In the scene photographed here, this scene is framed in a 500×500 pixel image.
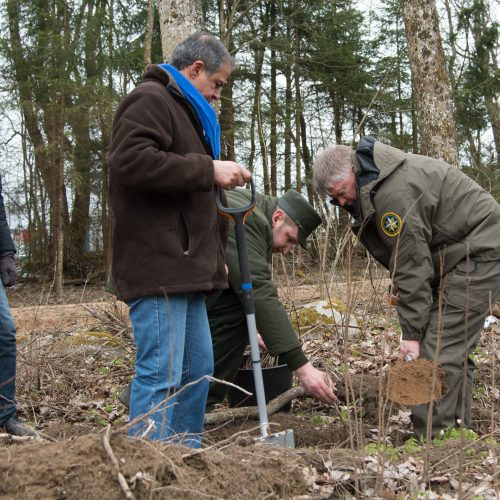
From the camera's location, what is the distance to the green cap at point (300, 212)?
412 cm

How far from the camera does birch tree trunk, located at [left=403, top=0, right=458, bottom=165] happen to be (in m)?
7.76

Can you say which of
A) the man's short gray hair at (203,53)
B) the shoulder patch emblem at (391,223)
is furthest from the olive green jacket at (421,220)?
the man's short gray hair at (203,53)

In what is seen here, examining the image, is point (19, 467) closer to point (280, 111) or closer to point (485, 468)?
point (485, 468)

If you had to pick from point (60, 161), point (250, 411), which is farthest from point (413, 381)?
point (60, 161)

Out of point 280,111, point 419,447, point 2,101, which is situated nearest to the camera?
point 419,447

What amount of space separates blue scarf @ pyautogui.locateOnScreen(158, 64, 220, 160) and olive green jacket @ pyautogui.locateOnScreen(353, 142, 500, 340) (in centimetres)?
101

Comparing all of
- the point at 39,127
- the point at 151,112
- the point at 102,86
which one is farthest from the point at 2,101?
the point at 151,112

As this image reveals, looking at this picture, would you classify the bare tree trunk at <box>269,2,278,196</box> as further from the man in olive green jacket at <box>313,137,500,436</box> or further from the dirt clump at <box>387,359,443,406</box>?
the dirt clump at <box>387,359,443,406</box>

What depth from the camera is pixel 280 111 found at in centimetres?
1739

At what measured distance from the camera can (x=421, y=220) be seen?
3734 mm

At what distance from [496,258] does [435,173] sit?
64 centimetres

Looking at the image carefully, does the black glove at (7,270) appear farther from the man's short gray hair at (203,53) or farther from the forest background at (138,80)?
the forest background at (138,80)

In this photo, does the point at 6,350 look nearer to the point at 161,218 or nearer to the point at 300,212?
the point at 161,218

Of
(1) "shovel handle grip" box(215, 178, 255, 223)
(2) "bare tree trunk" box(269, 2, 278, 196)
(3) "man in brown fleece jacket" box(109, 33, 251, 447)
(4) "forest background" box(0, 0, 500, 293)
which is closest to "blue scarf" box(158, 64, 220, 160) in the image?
(3) "man in brown fleece jacket" box(109, 33, 251, 447)
